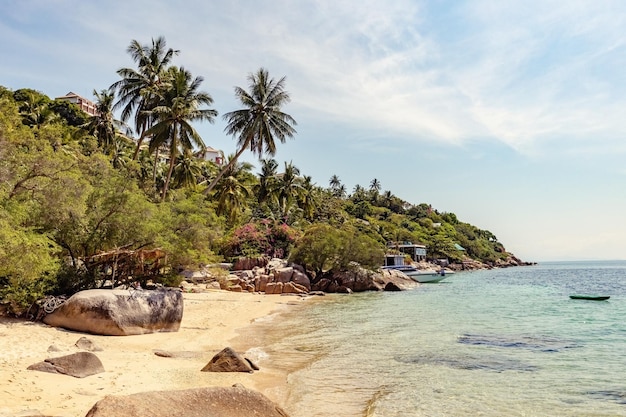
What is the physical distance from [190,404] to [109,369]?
509 centimetres

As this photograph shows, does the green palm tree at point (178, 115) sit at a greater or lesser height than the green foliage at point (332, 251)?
greater

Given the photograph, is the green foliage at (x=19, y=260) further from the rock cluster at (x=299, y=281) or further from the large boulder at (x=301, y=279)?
the large boulder at (x=301, y=279)

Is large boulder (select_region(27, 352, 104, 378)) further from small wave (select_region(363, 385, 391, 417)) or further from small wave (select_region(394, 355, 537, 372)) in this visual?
small wave (select_region(394, 355, 537, 372))

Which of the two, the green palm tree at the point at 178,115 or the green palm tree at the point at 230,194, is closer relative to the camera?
the green palm tree at the point at 178,115

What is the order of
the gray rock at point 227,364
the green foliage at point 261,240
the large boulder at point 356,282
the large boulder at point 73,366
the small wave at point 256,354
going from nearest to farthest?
the large boulder at point 73,366
the gray rock at point 227,364
the small wave at point 256,354
the large boulder at point 356,282
the green foliage at point 261,240

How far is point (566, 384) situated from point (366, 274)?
33.1m

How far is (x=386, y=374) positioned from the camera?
11219mm

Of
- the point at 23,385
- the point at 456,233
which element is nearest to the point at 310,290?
the point at 23,385

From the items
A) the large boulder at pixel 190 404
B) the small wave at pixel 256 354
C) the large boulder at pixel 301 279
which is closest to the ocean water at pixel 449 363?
the small wave at pixel 256 354

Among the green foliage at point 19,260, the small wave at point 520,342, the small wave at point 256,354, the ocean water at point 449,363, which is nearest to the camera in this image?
the ocean water at point 449,363

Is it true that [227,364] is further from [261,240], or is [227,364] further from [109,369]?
[261,240]

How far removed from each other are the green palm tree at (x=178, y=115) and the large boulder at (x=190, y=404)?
89.1ft

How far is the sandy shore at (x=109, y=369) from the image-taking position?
22.3 ft

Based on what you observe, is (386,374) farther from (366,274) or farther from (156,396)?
(366,274)
